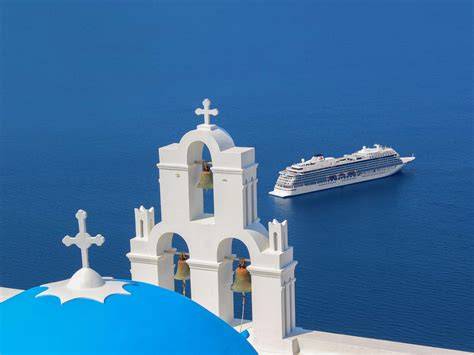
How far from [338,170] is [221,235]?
105ft

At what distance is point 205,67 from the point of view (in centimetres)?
5866

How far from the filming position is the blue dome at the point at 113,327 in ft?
19.0

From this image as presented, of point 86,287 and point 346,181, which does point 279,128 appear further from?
point 86,287

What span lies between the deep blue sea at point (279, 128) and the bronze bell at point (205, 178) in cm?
1262

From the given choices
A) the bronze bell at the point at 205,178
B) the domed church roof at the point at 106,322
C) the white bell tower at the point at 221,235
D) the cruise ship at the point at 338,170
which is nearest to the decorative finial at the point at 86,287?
the domed church roof at the point at 106,322

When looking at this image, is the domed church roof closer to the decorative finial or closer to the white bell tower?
the decorative finial

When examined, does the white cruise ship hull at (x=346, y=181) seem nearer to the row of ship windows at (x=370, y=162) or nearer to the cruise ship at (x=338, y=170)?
the cruise ship at (x=338, y=170)

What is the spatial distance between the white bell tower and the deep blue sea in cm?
1236

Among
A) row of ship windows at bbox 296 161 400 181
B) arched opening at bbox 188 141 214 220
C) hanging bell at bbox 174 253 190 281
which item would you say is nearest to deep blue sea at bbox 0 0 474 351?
row of ship windows at bbox 296 161 400 181

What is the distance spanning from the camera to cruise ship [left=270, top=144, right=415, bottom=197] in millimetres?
38000

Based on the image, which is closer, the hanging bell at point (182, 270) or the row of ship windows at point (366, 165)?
the hanging bell at point (182, 270)

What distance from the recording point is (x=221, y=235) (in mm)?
9836

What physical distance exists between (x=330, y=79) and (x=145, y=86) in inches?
381

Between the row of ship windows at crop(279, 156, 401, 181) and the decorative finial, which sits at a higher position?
the row of ship windows at crop(279, 156, 401, 181)
